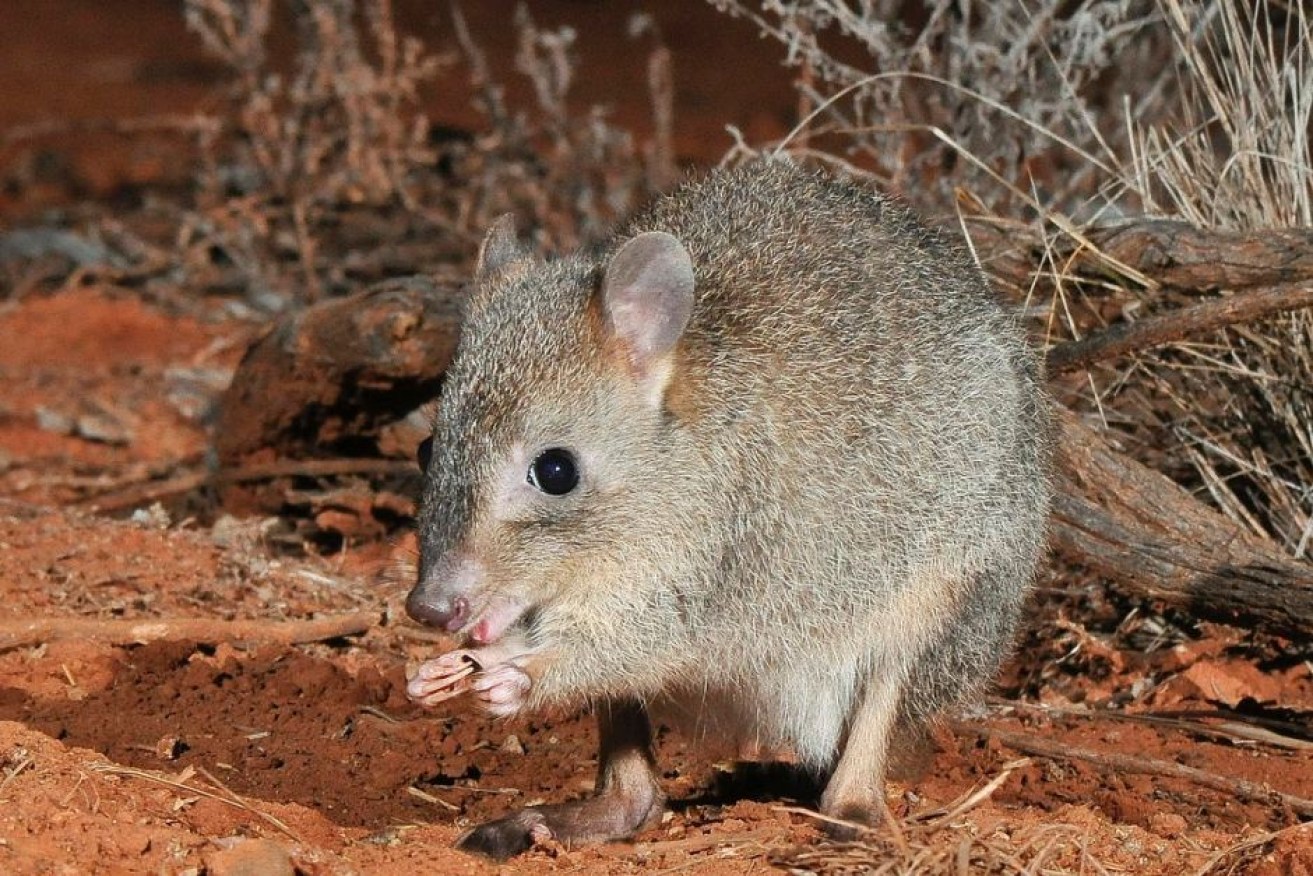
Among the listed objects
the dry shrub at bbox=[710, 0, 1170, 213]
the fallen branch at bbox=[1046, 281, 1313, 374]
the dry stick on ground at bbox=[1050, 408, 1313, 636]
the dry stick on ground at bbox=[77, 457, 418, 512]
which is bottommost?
the dry stick on ground at bbox=[77, 457, 418, 512]

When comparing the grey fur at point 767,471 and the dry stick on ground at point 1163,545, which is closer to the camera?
the grey fur at point 767,471

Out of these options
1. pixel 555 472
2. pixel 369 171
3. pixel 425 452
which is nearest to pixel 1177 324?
pixel 555 472

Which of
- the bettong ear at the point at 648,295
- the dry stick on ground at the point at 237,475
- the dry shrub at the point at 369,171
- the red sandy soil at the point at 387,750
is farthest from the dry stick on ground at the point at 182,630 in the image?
the dry shrub at the point at 369,171

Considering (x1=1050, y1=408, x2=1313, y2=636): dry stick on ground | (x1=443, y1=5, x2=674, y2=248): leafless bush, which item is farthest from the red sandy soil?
(x1=443, y1=5, x2=674, y2=248): leafless bush

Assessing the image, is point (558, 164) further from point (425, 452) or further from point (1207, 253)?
point (425, 452)

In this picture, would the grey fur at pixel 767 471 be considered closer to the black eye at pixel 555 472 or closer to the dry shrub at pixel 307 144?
the black eye at pixel 555 472

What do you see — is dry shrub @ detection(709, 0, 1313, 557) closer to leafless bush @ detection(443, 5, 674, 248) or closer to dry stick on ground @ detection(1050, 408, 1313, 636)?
dry stick on ground @ detection(1050, 408, 1313, 636)
